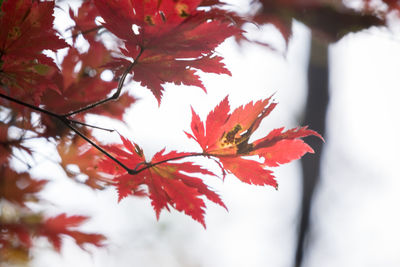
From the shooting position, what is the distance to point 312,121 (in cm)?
219

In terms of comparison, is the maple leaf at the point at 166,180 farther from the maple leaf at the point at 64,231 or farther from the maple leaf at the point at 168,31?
the maple leaf at the point at 64,231

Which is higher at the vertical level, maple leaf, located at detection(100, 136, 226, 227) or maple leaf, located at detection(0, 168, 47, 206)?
maple leaf, located at detection(100, 136, 226, 227)

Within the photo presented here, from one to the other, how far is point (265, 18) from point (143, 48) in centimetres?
45

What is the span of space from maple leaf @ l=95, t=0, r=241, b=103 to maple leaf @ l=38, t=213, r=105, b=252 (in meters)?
0.63

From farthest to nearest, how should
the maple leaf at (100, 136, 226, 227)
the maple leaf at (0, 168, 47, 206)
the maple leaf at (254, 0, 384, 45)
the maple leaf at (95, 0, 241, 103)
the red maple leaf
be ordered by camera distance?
the maple leaf at (0, 168, 47, 206) → the maple leaf at (254, 0, 384, 45) → the red maple leaf → the maple leaf at (100, 136, 226, 227) → the maple leaf at (95, 0, 241, 103)

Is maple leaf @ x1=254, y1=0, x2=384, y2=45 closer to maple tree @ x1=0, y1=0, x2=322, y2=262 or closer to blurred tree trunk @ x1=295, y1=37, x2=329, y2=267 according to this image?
maple tree @ x1=0, y1=0, x2=322, y2=262

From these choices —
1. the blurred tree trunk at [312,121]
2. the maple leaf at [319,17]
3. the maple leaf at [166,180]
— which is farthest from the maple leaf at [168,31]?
the blurred tree trunk at [312,121]

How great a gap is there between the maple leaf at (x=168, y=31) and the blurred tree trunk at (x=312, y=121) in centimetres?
173

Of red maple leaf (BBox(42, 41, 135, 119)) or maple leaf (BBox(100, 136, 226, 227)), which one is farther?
red maple leaf (BBox(42, 41, 135, 119))

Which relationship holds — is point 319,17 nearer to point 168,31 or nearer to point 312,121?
point 168,31

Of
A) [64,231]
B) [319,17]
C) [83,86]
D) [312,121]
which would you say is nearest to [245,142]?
[83,86]

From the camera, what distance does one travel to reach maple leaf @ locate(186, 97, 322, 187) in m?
0.52

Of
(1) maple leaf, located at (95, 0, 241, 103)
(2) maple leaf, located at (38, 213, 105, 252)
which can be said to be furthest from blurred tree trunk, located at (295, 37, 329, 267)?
(1) maple leaf, located at (95, 0, 241, 103)

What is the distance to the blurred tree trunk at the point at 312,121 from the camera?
7.01 feet
